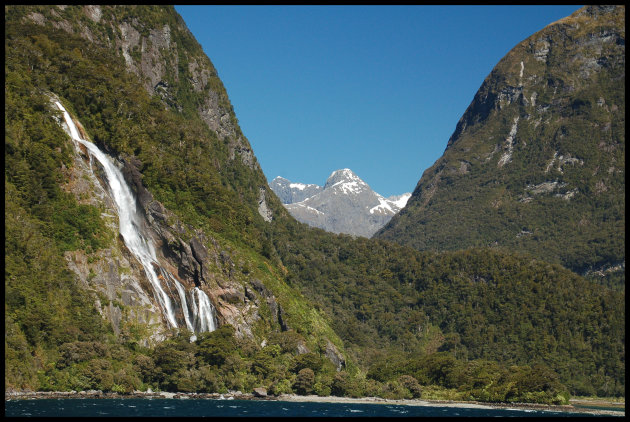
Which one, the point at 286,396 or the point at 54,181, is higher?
the point at 54,181

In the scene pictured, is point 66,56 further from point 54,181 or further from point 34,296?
point 34,296

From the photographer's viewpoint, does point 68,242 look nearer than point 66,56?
Yes

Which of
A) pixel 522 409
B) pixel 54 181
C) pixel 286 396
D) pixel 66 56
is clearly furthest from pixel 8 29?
pixel 522 409

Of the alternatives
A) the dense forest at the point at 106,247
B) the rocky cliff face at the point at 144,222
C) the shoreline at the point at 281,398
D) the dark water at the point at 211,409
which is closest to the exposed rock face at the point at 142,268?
the rocky cliff face at the point at 144,222

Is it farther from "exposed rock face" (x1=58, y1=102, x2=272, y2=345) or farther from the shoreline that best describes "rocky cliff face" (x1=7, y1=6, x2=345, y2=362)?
the shoreline

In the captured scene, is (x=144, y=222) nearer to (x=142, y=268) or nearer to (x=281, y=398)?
Result: (x=142, y=268)

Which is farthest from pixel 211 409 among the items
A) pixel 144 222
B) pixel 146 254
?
pixel 144 222
